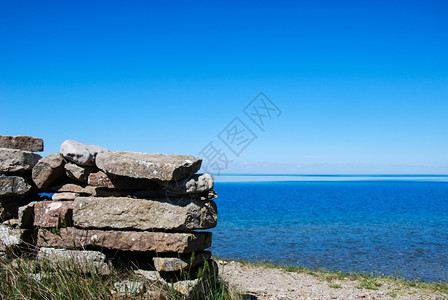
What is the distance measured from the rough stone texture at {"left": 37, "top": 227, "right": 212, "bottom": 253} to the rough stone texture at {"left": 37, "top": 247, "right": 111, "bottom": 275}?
0.14 m

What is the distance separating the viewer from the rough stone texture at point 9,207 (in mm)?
7219

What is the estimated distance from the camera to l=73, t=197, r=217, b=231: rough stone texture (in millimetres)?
6273

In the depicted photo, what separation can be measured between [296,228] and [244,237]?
5.38 metres

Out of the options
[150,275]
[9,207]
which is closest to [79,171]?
[9,207]

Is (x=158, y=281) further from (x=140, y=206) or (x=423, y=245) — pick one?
(x=423, y=245)

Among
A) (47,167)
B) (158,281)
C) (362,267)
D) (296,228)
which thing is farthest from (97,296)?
(296,228)

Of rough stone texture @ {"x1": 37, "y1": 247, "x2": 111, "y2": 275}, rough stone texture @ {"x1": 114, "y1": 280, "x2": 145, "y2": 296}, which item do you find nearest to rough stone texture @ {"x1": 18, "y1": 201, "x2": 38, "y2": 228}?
rough stone texture @ {"x1": 37, "y1": 247, "x2": 111, "y2": 275}

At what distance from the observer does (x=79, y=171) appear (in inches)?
265

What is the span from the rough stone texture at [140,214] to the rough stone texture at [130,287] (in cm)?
88

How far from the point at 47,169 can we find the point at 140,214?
6.94ft

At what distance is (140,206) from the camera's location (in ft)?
20.8

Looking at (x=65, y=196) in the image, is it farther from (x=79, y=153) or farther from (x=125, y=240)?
(x=125, y=240)

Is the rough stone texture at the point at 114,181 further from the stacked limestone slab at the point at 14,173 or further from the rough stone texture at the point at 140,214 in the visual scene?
the stacked limestone slab at the point at 14,173

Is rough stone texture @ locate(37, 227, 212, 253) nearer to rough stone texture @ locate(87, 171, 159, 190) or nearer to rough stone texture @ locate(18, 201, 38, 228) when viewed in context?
rough stone texture @ locate(18, 201, 38, 228)
